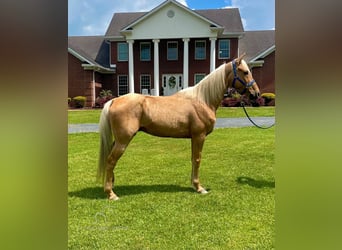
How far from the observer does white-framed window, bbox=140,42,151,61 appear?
2684cm

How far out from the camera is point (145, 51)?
26.9m

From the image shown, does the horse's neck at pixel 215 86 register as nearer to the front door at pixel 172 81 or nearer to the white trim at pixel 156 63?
the white trim at pixel 156 63

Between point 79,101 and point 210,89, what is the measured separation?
19.1 meters

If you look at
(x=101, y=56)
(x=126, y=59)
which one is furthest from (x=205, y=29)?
(x=101, y=56)

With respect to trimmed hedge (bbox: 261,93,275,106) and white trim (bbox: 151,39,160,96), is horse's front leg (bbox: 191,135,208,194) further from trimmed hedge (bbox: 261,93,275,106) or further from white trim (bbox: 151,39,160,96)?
white trim (bbox: 151,39,160,96)

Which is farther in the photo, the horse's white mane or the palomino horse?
the horse's white mane

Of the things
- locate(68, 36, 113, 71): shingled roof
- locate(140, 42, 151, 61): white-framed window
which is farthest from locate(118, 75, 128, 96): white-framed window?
locate(140, 42, 151, 61): white-framed window

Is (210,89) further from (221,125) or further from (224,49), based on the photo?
(224,49)

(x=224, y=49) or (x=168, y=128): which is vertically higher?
(x=224, y=49)

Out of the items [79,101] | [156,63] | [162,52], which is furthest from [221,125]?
[162,52]
